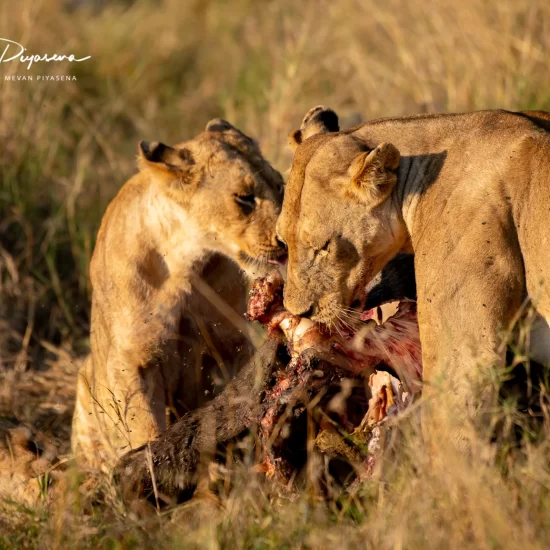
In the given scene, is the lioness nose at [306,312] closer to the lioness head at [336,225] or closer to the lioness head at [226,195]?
the lioness head at [336,225]

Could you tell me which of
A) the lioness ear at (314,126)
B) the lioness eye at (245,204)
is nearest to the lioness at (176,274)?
the lioness eye at (245,204)

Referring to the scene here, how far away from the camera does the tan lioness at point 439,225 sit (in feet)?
12.4

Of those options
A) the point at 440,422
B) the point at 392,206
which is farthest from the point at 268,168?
the point at 440,422

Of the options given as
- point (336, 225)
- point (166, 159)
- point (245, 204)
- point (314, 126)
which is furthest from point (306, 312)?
point (166, 159)

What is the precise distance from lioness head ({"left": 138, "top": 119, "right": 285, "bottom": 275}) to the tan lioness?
889mm

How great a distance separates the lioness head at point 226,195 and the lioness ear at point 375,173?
1185mm

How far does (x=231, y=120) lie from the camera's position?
30.1 ft

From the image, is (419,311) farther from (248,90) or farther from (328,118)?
(248,90)

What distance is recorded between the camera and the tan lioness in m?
3.78

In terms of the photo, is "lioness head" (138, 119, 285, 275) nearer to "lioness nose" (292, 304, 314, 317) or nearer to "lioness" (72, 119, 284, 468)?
"lioness" (72, 119, 284, 468)

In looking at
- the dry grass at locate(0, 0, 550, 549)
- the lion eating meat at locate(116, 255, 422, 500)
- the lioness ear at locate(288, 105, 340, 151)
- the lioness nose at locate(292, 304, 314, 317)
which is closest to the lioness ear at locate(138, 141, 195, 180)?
the lioness ear at locate(288, 105, 340, 151)

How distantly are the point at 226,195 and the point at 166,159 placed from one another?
0.37 m
